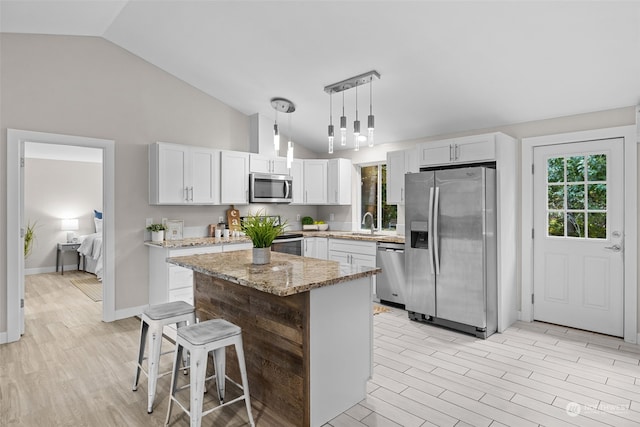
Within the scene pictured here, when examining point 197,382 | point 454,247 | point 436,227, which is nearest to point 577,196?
point 454,247

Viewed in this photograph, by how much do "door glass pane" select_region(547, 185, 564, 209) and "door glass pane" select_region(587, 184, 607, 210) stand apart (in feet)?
0.80

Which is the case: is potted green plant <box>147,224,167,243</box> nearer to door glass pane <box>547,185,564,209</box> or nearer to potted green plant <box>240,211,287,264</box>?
potted green plant <box>240,211,287,264</box>

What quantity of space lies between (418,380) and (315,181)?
3.72 m

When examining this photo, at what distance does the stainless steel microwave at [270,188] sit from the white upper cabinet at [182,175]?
0.53 metres

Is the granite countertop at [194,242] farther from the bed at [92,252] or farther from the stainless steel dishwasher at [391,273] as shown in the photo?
the bed at [92,252]

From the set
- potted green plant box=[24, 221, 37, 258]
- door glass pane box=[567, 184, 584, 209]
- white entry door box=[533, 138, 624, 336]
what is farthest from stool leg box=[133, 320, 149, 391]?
potted green plant box=[24, 221, 37, 258]

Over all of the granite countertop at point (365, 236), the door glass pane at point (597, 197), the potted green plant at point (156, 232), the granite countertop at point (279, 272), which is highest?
the door glass pane at point (597, 197)

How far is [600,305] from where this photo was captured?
3.79 m

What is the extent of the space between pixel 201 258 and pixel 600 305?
3.98 m

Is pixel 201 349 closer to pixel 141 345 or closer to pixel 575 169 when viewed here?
pixel 141 345

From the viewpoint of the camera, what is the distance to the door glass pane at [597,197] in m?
3.78

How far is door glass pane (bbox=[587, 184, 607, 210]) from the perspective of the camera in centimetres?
378

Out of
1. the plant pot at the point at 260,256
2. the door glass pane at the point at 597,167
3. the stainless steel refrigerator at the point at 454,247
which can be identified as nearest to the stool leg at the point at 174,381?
the plant pot at the point at 260,256

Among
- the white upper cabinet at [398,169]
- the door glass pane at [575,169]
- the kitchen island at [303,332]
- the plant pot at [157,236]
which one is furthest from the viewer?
the white upper cabinet at [398,169]
